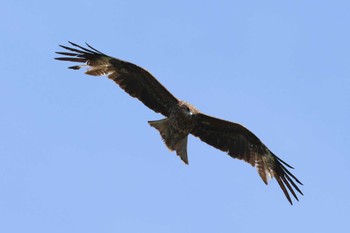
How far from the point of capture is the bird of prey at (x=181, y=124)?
60.7ft

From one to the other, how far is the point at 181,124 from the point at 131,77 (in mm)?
1308

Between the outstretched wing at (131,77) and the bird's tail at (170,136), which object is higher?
the outstretched wing at (131,77)

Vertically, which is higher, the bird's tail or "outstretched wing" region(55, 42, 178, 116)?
"outstretched wing" region(55, 42, 178, 116)

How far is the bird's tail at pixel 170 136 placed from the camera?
725 inches

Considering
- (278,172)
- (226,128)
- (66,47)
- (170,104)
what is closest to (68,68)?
(66,47)

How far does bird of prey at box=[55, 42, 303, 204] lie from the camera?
18.5 m

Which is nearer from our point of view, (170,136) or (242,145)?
(170,136)

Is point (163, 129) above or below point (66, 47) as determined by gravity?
below

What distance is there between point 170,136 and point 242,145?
182 cm

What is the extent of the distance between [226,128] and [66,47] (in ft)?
11.5

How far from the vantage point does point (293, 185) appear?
19.0 meters

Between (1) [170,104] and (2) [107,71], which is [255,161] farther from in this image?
(2) [107,71]

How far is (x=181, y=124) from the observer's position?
60.7ft

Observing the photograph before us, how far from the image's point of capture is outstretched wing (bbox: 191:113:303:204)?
1927 cm
